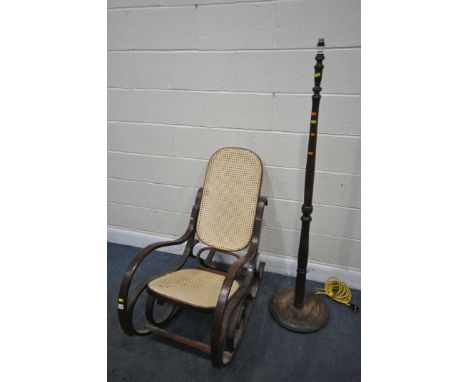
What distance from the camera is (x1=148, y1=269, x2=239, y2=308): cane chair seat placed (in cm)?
134

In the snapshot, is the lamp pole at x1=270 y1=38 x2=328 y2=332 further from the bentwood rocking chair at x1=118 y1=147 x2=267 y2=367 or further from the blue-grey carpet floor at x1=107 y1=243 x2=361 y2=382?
the bentwood rocking chair at x1=118 y1=147 x2=267 y2=367

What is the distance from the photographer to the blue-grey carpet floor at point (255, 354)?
1.35 metres

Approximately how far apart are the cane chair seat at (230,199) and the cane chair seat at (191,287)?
0.21m

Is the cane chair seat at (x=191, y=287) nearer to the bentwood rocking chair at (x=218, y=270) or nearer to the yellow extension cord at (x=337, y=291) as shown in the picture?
the bentwood rocking chair at (x=218, y=270)

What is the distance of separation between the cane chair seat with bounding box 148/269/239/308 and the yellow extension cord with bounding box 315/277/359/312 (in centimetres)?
75

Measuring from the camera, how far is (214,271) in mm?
1671

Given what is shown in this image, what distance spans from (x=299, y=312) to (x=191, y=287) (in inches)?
28.1

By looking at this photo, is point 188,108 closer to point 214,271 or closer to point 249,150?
point 249,150

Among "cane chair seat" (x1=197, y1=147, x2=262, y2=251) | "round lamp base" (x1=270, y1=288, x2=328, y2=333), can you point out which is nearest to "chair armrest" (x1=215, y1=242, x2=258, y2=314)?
"cane chair seat" (x1=197, y1=147, x2=262, y2=251)

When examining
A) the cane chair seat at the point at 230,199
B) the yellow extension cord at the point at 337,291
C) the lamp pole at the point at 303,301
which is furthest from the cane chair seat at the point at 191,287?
the yellow extension cord at the point at 337,291

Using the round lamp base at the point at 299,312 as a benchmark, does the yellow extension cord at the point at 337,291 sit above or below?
above

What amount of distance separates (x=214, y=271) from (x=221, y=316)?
1.59 feet

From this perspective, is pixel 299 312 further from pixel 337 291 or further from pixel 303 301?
pixel 337 291

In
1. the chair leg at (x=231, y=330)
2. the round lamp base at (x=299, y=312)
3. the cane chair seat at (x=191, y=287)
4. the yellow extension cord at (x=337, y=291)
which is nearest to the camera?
the chair leg at (x=231, y=330)
